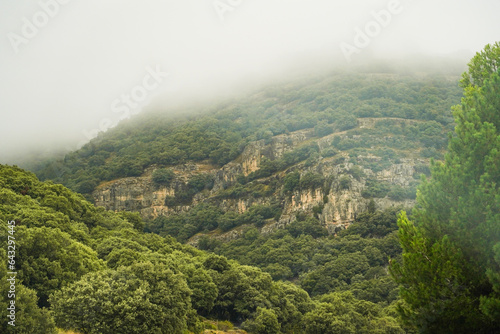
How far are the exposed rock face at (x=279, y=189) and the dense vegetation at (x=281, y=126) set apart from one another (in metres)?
3.77

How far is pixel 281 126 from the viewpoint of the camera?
15262cm

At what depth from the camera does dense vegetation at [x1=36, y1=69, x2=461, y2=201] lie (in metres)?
135

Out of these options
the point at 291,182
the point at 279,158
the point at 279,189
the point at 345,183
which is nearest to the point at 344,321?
the point at 345,183

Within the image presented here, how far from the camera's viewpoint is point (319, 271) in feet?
287

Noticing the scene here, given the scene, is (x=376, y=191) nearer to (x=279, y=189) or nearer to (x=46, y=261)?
(x=279, y=189)

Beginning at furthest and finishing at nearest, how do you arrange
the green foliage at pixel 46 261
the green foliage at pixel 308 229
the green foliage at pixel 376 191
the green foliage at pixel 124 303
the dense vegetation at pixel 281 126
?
the dense vegetation at pixel 281 126 < the green foliage at pixel 376 191 < the green foliage at pixel 308 229 < the green foliage at pixel 46 261 < the green foliage at pixel 124 303

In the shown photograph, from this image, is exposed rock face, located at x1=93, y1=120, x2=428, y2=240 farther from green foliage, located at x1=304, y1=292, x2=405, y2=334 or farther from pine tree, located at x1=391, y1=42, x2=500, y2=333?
pine tree, located at x1=391, y1=42, x2=500, y2=333

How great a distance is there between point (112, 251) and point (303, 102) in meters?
130

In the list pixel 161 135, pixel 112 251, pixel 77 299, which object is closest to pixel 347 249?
pixel 112 251

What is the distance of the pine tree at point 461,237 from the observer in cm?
1836

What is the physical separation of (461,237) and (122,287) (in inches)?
913

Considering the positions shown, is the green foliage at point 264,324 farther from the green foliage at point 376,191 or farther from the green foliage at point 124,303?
the green foliage at point 376,191

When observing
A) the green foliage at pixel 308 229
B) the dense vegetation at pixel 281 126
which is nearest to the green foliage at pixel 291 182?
the dense vegetation at pixel 281 126

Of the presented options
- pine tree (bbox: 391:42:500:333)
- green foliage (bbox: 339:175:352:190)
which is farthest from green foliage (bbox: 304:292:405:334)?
green foliage (bbox: 339:175:352:190)
